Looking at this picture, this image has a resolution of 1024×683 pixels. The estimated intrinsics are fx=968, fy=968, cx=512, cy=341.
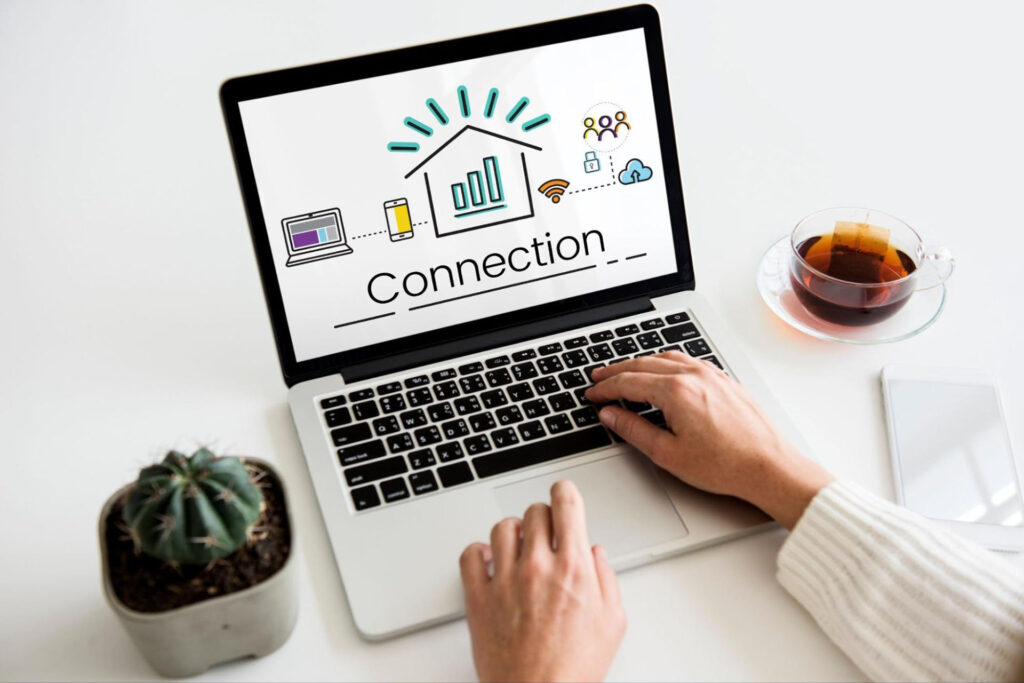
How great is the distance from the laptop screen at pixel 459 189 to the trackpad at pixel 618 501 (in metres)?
0.23

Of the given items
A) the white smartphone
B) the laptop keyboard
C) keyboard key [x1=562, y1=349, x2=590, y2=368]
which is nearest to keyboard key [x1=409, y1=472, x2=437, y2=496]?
the laptop keyboard

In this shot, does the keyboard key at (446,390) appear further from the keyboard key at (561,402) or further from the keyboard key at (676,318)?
the keyboard key at (676,318)

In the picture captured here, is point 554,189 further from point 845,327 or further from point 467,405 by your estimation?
point 845,327

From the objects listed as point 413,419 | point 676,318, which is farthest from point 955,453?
point 413,419

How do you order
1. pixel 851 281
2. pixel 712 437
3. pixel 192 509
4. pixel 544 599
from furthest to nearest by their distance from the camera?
1. pixel 851 281
2. pixel 712 437
3. pixel 544 599
4. pixel 192 509

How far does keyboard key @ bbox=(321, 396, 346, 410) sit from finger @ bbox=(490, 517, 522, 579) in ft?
0.80

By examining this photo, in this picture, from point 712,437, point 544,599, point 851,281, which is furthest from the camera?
point 851,281

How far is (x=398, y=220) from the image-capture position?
101cm

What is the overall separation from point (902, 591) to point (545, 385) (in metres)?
0.39

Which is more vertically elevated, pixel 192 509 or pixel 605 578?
pixel 192 509

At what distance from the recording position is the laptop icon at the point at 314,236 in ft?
3.21

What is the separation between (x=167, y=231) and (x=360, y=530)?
54 cm

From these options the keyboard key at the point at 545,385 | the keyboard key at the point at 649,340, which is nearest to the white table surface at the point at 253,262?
the keyboard key at the point at 649,340

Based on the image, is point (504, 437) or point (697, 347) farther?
point (697, 347)
